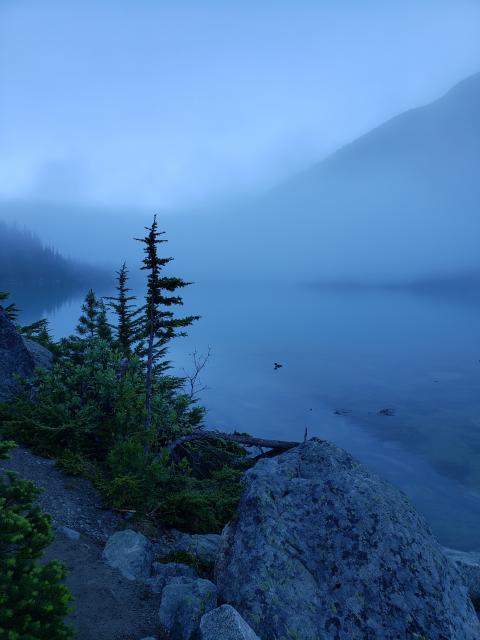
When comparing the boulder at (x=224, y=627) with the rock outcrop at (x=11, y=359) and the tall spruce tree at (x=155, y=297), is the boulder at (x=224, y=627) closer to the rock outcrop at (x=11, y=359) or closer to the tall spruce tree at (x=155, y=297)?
the tall spruce tree at (x=155, y=297)

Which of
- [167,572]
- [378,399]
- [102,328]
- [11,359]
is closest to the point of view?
[167,572]

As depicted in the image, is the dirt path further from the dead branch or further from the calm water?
the calm water

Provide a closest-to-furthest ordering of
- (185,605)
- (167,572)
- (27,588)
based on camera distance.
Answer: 1. (27,588)
2. (185,605)
3. (167,572)

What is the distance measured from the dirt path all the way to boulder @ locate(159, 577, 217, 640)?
261 mm

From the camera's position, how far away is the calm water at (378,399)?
30.8 metres

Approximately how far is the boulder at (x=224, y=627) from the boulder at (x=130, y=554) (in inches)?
113

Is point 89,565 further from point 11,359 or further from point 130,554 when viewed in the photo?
point 11,359

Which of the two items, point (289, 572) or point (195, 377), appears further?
point (195, 377)

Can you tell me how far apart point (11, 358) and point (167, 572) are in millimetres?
11594

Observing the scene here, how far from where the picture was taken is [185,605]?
718 cm

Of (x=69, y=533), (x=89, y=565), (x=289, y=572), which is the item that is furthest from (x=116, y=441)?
(x=289, y=572)

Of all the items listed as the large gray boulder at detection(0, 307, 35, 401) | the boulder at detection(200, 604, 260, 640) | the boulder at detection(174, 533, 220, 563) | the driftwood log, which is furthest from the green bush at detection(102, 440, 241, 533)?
the large gray boulder at detection(0, 307, 35, 401)

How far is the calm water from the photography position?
30766 mm

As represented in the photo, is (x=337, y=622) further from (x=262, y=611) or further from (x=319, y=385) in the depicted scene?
(x=319, y=385)
